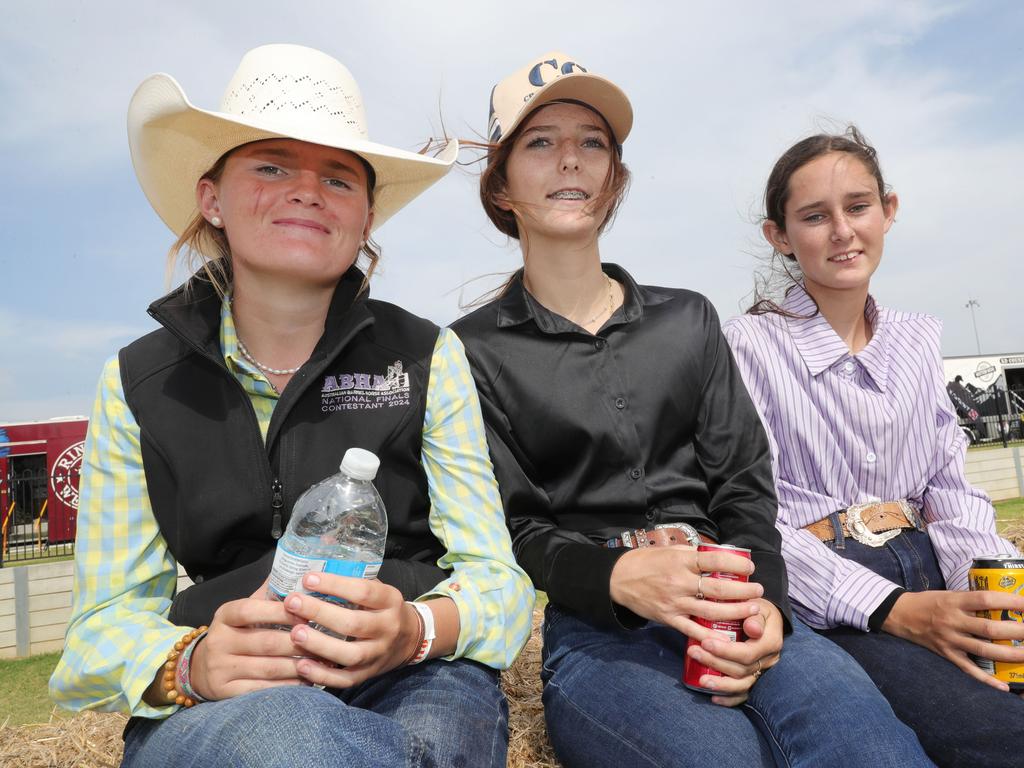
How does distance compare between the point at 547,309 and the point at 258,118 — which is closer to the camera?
the point at 258,118

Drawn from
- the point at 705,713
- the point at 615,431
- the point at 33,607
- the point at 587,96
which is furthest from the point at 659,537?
the point at 33,607

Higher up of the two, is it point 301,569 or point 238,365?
point 238,365

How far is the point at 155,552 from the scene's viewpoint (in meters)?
2.21

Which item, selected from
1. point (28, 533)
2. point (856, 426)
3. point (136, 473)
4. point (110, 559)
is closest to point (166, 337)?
point (136, 473)

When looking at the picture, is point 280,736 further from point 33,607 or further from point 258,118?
point 33,607

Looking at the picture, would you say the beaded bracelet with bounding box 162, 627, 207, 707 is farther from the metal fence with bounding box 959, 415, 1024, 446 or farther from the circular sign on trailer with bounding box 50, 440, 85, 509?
the metal fence with bounding box 959, 415, 1024, 446

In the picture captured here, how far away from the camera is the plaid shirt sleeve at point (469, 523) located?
2080 millimetres

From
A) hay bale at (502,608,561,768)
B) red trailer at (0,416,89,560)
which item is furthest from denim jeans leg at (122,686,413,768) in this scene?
red trailer at (0,416,89,560)

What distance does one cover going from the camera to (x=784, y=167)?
3369 mm

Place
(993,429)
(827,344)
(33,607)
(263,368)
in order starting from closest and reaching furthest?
(263,368) → (827,344) → (33,607) → (993,429)

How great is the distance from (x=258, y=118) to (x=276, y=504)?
1208 millimetres

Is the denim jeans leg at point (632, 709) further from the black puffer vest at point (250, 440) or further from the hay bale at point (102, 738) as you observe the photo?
the black puffer vest at point (250, 440)

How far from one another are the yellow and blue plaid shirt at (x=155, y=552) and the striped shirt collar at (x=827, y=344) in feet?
5.17

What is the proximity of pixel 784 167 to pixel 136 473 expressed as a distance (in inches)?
118
